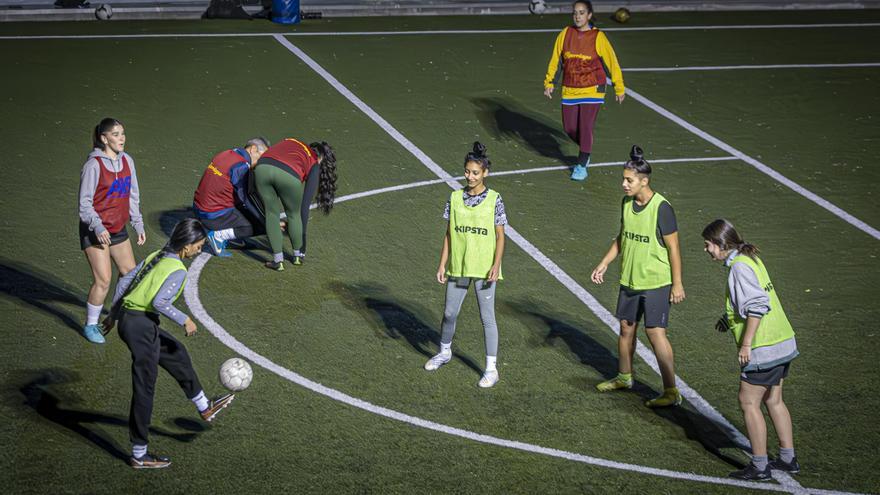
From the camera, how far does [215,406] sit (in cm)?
896

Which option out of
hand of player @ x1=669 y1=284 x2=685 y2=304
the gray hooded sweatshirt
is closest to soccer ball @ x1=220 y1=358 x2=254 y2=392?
the gray hooded sweatshirt

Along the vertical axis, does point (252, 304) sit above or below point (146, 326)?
below

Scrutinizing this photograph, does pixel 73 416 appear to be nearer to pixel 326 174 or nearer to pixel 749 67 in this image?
pixel 326 174

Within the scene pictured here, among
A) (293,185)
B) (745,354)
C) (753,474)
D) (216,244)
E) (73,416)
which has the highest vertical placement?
(293,185)

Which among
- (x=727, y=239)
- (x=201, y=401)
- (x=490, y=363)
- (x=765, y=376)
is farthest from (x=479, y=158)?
(x=201, y=401)

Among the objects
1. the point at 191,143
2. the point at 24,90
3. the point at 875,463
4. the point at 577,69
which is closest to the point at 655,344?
the point at 875,463

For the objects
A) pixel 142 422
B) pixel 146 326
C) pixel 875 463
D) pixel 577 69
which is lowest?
pixel 875 463

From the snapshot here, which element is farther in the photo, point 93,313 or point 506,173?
point 506,173

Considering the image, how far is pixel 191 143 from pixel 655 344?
9793mm

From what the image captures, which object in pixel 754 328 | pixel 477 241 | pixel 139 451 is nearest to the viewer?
pixel 754 328

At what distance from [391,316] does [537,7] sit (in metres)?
16.7

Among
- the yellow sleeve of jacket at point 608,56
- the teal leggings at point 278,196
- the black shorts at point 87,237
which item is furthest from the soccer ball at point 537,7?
the black shorts at point 87,237

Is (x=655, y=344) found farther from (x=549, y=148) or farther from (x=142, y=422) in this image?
(x=549, y=148)

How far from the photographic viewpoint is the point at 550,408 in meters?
9.55
